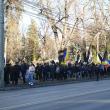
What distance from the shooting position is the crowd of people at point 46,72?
33.5 m

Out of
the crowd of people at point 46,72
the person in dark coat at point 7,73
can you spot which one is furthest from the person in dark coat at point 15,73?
the person in dark coat at point 7,73

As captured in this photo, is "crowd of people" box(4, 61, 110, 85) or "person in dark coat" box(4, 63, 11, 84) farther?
"crowd of people" box(4, 61, 110, 85)

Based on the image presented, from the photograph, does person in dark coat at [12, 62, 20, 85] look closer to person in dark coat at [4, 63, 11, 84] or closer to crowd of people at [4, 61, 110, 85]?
crowd of people at [4, 61, 110, 85]

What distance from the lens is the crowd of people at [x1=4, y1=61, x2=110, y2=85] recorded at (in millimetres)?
33481

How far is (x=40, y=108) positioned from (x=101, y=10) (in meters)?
47.6

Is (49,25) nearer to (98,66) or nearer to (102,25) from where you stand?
(98,66)

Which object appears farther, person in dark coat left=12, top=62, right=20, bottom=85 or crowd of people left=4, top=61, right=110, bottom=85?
crowd of people left=4, top=61, right=110, bottom=85

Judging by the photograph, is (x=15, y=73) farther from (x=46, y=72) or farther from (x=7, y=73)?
(x=46, y=72)

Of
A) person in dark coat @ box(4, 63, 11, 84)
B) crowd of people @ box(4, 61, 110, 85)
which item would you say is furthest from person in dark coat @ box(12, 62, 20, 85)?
person in dark coat @ box(4, 63, 11, 84)

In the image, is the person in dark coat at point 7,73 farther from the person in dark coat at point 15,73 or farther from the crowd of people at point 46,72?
the person in dark coat at point 15,73

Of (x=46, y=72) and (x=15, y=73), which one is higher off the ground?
(x=46, y=72)

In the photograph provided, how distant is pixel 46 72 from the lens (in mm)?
38281

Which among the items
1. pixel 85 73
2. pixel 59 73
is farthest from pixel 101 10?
pixel 59 73

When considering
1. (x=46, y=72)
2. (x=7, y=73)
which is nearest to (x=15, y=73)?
(x=7, y=73)
